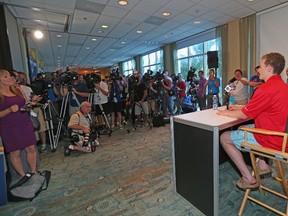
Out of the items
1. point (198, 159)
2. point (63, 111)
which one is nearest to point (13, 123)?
point (63, 111)

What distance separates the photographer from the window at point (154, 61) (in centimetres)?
901

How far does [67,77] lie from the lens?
136 inches

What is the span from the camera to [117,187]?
2.12 m

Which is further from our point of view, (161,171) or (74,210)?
(161,171)

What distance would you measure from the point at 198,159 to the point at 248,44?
4910 mm

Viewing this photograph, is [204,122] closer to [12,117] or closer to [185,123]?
[185,123]

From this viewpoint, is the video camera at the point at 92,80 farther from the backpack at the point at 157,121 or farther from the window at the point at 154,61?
the window at the point at 154,61

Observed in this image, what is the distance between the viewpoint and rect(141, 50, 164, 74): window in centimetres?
901

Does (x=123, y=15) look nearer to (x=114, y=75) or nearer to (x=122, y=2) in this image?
(x=122, y=2)

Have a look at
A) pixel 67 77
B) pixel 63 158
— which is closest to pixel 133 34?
pixel 67 77

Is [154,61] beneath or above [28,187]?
above

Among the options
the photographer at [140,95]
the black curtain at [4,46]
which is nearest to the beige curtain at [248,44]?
the photographer at [140,95]

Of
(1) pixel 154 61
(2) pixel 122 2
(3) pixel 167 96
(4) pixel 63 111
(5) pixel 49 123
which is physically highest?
(2) pixel 122 2

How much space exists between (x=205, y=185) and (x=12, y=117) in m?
2.18
